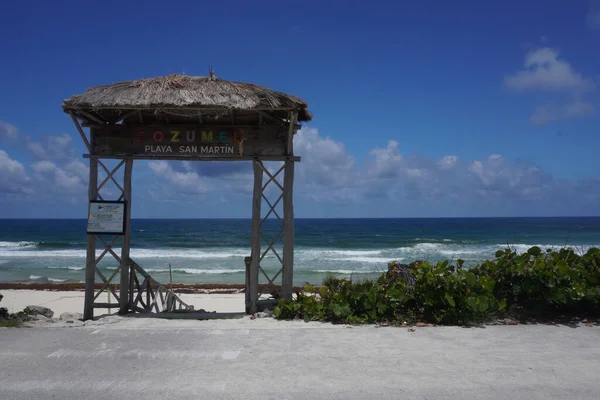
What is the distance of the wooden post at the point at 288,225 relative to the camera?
7.13 m

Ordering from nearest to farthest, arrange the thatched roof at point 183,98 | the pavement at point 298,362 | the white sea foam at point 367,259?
1. the pavement at point 298,362
2. the thatched roof at point 183,98
3. the white sea foam at point 367,259

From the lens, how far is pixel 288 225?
715 centimetres

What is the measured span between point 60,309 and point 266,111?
10478mm

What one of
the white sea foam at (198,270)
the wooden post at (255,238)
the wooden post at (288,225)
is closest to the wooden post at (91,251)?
the wooden post at (255,238)

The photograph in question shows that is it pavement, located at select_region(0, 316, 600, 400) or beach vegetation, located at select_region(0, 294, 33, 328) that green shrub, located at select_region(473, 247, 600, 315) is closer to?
pavement, located at select_region(0, 316, 600, 400)

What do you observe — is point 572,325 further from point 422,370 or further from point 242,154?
point 242,154

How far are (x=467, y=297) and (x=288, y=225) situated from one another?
283 cm

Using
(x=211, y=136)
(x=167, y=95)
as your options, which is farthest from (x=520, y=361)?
(x=167, y=95)

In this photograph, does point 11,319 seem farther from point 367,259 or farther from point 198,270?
point 367,259

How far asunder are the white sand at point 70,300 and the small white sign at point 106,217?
7.30m

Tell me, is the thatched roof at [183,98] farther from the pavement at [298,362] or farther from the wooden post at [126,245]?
the pavement at [298,362]

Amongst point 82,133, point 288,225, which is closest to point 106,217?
point 82,133

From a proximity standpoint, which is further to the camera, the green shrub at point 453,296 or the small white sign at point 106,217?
the small white sign at point 106,217

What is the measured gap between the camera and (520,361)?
4492 mm
